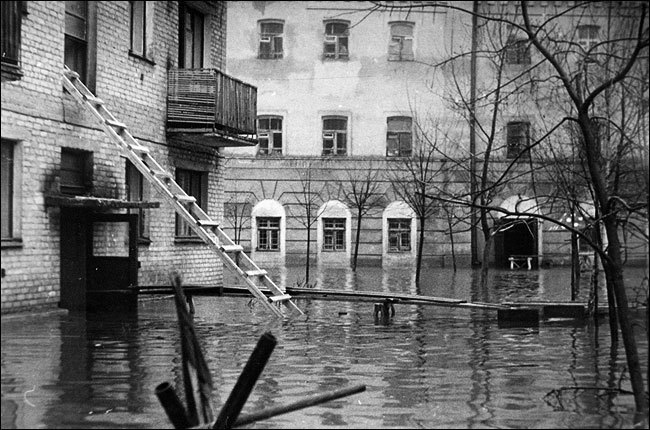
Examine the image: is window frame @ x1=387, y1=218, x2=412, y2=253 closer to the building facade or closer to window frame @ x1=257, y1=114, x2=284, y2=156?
the building facade

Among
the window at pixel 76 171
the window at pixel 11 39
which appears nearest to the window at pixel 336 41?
the window at pixel 76 171

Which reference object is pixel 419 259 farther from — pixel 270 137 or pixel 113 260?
pixel 113 260

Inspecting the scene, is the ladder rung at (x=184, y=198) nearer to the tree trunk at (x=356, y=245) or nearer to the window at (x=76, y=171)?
the window at (x=76, y=171)

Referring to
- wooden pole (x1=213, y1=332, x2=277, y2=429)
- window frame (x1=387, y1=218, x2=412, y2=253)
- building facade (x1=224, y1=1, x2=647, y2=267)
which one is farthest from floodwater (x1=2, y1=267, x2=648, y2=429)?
window frame (x1=387, y1=218, x2=412, y2=253)

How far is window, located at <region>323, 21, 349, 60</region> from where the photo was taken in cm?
1441

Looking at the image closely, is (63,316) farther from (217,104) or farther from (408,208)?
(408,208)

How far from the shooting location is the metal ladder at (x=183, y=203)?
761cm

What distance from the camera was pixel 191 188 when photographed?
37.7 feet

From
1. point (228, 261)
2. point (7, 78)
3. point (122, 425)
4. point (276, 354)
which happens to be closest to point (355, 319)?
point (228, 261)

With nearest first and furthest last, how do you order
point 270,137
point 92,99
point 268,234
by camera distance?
point 92,99
point 270,137
point 268,234

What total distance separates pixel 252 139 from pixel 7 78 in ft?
21.7

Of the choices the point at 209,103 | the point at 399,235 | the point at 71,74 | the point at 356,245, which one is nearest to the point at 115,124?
the point at 71,74

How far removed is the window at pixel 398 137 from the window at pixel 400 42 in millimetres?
1898

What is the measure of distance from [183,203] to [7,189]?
4744 millimetres
